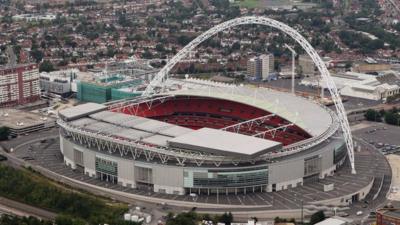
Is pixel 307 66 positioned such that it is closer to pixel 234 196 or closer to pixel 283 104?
pixel 283 104

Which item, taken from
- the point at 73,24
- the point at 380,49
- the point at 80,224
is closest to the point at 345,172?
the point at 80,224

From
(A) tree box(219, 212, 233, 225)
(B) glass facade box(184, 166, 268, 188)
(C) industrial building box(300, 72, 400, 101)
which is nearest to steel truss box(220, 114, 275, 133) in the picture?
(B) glass facade box(184, 166, 268, 188)

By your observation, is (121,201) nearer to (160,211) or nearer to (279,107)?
(160,211)

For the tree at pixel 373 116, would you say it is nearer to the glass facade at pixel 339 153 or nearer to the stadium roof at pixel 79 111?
the glass facade at pixel 339 153

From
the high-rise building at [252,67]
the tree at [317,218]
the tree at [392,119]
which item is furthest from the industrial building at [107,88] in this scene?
the tree at [317,218]

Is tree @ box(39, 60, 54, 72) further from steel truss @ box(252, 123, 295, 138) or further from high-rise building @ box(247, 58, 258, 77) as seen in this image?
steel truss @ box(252, 123, 295, 138)

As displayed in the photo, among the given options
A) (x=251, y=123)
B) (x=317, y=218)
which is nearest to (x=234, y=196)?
(x=317, y=218)
